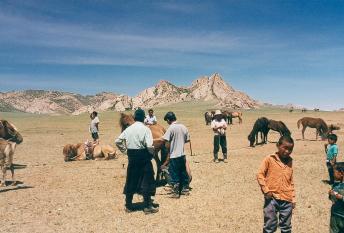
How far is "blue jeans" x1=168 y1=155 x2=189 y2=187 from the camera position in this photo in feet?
36.2

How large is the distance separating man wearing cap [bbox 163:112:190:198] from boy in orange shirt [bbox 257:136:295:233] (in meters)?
4.50

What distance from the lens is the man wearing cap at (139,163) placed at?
954 cm

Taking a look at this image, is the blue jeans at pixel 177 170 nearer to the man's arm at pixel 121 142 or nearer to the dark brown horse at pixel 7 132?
the man's arm at pixel 121 142

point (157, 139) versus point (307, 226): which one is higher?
point (157, 139)

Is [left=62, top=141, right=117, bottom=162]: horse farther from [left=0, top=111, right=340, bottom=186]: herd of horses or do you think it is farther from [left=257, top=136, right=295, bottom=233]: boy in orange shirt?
[left=257, top=136, right=295, bottom=233]: boy in orange shirt

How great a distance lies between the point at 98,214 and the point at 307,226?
15.2ft

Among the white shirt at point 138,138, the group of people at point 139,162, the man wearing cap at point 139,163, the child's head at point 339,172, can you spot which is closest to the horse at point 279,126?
the group of people at point 139,162

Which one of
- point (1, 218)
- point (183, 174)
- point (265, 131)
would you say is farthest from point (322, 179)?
point (265, 131)

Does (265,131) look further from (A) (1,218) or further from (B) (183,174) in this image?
(A) (1,218)

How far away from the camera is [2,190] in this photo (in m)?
12.1

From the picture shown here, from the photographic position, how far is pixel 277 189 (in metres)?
6.56

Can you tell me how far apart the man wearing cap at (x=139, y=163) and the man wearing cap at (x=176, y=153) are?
138 centimetres

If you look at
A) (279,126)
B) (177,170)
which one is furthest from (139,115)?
(279,126)

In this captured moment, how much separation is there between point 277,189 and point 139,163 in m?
3.90
